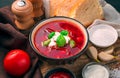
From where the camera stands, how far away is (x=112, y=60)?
49.9 inches

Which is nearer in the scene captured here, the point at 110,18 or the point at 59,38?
the point at 59,38

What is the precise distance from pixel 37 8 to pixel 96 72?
0.43m

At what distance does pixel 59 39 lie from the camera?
3.87ft

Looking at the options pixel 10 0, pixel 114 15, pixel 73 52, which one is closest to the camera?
pixel 73 52

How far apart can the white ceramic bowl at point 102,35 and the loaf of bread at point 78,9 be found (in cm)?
6

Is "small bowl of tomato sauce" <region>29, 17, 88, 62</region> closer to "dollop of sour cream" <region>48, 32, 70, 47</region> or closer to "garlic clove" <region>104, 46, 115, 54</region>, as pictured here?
"dollop of sour cream" <region>48, 32, 70, 47</region>

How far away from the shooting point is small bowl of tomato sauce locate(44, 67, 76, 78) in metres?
1.18

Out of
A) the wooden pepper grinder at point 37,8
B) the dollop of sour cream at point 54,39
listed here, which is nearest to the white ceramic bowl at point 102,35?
the dollop of sour cream at point 54,39

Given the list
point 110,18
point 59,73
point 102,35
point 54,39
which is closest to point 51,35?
point 54,39

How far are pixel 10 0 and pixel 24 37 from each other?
633 millimetres

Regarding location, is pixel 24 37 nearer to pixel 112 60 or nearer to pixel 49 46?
pixel 49 46

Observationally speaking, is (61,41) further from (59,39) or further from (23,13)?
(23,13)

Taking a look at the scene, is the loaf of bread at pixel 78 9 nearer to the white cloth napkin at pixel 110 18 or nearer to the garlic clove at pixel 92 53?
the white cloth napkin at pixel 110 18

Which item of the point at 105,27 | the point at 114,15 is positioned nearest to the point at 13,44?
the point at 105,27
